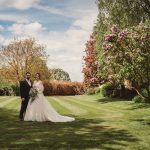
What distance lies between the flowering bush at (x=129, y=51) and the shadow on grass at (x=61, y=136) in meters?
3.18

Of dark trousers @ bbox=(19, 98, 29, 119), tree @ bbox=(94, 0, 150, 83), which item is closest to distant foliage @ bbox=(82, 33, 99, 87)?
tree @ bbox=(94, 0, 150, 83)

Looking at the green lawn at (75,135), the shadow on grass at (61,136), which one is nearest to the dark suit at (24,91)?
the green lawn at (75,135)

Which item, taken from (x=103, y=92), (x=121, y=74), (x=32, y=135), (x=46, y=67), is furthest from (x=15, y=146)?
(x=46, y=67)

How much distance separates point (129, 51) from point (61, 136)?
7.16m

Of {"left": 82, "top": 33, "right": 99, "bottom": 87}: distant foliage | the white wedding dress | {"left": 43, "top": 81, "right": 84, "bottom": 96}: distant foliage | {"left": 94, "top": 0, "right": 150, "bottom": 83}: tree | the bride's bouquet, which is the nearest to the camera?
the white wedding dress

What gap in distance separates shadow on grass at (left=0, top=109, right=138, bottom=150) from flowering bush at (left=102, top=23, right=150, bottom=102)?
318cm

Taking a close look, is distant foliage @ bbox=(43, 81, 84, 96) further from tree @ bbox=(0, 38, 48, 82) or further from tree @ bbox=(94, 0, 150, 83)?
tree @ bbox=(94, 0, 150, 83)

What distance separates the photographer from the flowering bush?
21.5 metres

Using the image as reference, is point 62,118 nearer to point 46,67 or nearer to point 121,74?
point 121,74

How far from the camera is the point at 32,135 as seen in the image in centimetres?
1677

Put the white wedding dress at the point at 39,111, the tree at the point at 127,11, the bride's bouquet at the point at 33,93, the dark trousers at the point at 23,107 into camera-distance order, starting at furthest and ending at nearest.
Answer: the tree at the point at 127,11 → the dark trousers at the point at 23,107 → the bride's bouquet at the point at 33,93 → the white wedding dress at the point at 39,111

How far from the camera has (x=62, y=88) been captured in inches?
3103

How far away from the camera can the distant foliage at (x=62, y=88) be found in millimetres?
77250

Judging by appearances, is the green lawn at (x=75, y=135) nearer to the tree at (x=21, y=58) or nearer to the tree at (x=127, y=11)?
the tree at (x=127, y=11)
